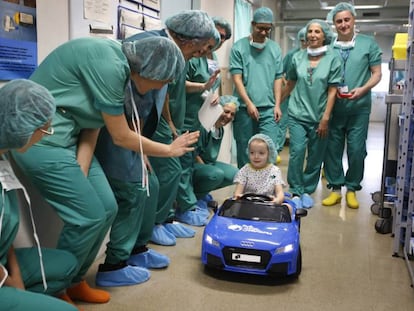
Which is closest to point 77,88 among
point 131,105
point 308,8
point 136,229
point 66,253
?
point 131,105

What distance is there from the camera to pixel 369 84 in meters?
3.61

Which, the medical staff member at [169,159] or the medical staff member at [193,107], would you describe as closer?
the medical staff member at [169,159]

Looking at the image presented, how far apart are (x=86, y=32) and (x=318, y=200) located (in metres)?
2.61

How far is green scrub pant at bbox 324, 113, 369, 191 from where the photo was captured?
3.69 m

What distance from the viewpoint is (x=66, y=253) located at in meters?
1.75

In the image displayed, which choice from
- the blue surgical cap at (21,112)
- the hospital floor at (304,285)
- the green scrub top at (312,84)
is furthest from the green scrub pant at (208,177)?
the blue surgical cap at (21,112)

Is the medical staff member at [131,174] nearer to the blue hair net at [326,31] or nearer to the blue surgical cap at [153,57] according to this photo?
the blue surgical cap at [153,57]

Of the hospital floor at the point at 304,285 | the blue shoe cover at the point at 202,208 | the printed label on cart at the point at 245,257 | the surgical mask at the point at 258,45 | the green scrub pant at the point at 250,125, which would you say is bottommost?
the hospital floor at the point at 304,285

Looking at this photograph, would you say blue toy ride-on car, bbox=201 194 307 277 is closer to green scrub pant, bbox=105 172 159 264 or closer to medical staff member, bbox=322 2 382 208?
green scrub pant, bbox=105 172 159 264

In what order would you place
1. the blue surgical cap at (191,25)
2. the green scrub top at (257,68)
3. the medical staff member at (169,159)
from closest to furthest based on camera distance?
the blue surgical cap at (191,25) → the medical staff member at (169,159) → the green scrub top at (257,68)

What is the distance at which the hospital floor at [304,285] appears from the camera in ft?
6.79

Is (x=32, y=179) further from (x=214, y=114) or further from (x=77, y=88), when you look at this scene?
(x=214, y=114)

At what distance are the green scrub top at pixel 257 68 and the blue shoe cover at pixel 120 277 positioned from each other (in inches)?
76.6

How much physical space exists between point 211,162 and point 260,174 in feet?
2.91
